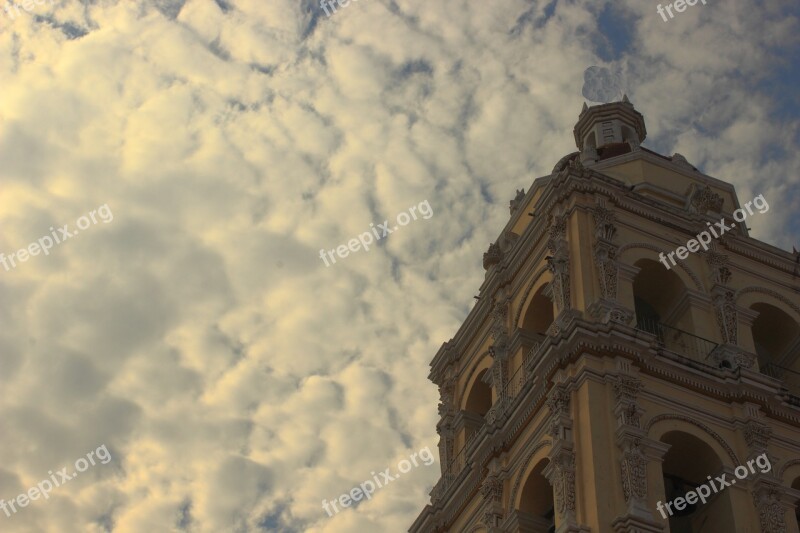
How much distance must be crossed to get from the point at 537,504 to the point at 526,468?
3.26ft

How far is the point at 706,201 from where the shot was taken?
41469mm

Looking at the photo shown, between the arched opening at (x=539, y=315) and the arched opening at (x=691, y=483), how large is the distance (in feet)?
22.0

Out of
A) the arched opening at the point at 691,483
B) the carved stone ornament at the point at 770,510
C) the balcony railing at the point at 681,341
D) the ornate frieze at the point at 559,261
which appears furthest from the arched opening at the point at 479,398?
the carved stone ornament at the point at 770,510

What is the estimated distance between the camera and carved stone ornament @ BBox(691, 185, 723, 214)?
41438 mm

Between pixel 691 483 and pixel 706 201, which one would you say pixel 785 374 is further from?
pixel 691 483

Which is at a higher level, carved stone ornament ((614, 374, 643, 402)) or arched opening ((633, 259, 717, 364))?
arched opening ((633, 259, 717, 364))

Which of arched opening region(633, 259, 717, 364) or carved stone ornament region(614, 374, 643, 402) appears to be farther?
arched opening region(633, 259, 717, 364)

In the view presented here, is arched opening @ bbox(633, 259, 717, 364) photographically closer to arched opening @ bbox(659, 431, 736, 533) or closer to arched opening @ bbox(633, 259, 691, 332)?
arched opening @ bbox(633, 259, 691, 332)

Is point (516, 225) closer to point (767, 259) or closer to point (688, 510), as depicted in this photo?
point (767, 259)

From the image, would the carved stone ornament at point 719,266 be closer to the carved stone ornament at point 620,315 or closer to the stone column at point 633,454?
the carved stone ornament at point 620,315

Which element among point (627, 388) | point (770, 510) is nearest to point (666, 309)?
point (627, 388)

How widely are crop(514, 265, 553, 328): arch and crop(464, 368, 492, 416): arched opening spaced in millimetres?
3072

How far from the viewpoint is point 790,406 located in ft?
114

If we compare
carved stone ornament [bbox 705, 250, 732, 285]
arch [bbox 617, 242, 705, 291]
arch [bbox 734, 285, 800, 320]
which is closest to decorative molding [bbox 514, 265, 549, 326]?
arch [bbox 617, 242, 705, 291]
